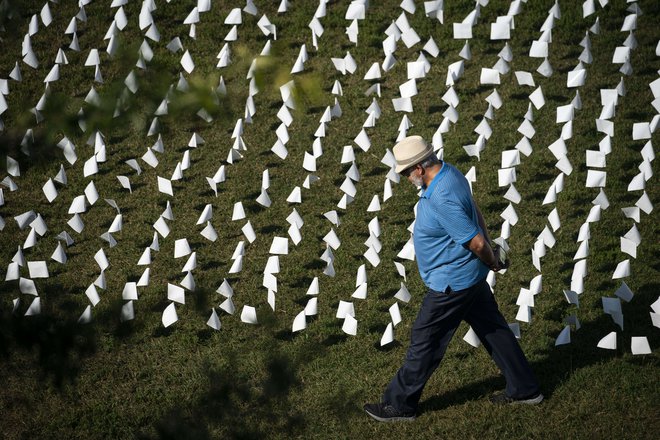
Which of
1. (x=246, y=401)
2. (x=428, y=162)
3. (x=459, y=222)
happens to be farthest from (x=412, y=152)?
(x=246, y=401)

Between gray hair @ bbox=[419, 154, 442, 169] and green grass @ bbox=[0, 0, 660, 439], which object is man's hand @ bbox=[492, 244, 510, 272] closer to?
gray hair @ bbox=[419, 154, 442, 169]

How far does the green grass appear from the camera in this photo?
16.4ft

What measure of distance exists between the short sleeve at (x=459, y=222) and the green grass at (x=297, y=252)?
88 centimetres

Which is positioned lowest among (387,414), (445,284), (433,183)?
(387,414)

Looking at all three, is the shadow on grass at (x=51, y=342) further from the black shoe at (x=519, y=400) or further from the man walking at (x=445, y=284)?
the black shoe at (x=519, y=400)

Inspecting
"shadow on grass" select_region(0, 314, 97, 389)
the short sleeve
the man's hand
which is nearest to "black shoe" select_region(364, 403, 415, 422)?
the man's hand

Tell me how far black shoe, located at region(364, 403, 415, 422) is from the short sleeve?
3.89 feet

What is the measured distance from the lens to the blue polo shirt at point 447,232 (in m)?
4.26

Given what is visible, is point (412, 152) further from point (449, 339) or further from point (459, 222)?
point (449, 339)

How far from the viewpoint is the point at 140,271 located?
255 inches

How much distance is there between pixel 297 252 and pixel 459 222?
2.47 m

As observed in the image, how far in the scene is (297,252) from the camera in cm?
653

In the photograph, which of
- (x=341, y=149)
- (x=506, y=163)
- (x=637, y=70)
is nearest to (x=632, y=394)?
(x=506, y=163)

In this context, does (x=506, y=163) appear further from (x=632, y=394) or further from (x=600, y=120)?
(x=632, y=394)
